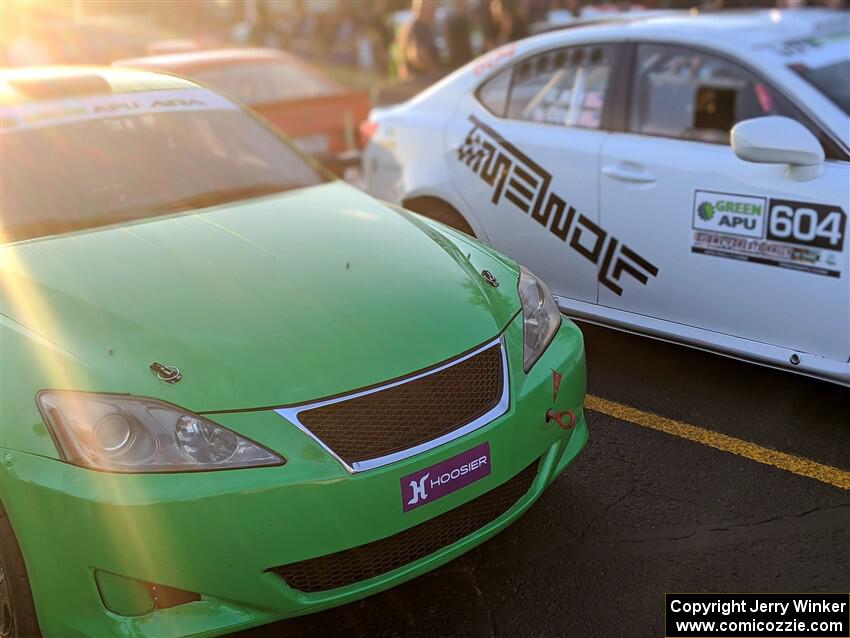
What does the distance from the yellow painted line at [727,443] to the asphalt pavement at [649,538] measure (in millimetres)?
31

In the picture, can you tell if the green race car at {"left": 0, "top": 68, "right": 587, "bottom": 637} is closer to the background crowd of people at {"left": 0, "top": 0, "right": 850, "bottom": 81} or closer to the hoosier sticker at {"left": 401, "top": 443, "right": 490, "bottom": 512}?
the hoosier sticker at {"left": 401, "top": 443, "right": 490, "bottom": 512}

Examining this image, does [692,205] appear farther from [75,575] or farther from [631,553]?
[75,575]

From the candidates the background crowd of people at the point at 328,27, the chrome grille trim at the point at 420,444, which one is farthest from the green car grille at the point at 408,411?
the background crowd of people at the point at 328,27

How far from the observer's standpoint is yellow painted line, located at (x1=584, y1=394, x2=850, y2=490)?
3.62 m

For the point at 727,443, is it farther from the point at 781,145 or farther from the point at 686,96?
the point at 686,96

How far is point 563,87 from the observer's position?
4.78m

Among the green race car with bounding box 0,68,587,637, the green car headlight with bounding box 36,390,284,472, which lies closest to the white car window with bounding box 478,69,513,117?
the green race car with bounding box 0,68,587,637

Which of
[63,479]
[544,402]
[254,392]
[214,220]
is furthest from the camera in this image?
[214,220]

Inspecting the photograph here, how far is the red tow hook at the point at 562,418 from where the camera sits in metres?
3.01

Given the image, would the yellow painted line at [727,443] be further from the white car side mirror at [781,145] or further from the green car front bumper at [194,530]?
the green car front bumper at [194,530]

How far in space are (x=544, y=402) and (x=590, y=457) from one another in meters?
0.94

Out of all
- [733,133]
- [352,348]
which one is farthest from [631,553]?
[733,133]

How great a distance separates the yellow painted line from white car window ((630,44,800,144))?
1.20 metres

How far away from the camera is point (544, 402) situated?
299 cm
